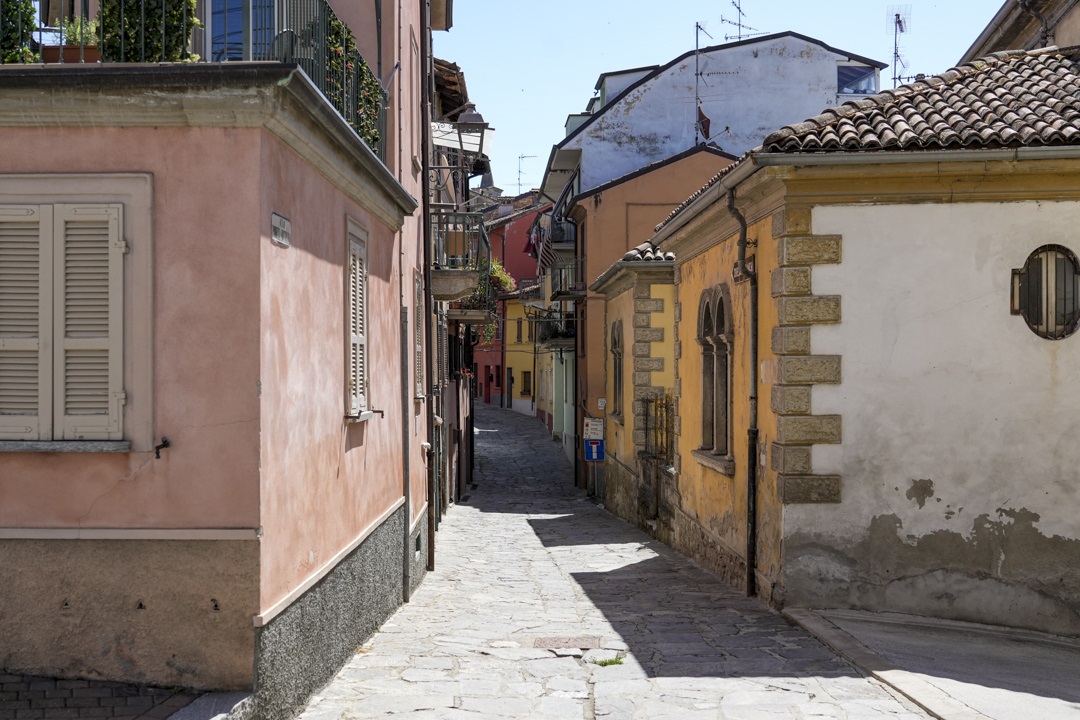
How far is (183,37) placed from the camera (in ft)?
21.5

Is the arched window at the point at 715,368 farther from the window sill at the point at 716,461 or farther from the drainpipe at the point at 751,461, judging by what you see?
the drainpipe at the point at 751,461

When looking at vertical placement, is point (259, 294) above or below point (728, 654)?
above

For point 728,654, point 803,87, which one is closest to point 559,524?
point 728,654

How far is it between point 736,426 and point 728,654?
3.93m

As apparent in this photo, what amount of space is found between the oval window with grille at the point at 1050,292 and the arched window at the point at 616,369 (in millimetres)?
15311

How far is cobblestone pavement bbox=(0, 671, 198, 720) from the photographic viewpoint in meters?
5.84

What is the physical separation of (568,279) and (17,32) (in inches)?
1180

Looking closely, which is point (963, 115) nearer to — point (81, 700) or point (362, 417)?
point (362, 417)

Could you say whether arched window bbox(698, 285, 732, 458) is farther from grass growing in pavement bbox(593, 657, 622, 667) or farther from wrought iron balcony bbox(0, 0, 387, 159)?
wrought iron balcony bbox(0, 0, 387, 159)

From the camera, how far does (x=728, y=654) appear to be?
8.84m

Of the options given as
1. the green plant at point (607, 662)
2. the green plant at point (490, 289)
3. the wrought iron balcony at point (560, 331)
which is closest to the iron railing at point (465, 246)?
the green plant at point (490, 289)

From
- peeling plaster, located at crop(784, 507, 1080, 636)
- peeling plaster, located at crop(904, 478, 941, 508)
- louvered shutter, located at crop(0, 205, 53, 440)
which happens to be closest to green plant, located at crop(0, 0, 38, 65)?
louvered shutter, located at crop(0, 205, 53, 440)

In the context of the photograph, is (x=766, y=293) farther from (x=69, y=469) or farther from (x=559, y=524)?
(x=559, y=524)

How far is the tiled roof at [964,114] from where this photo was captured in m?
10.1
